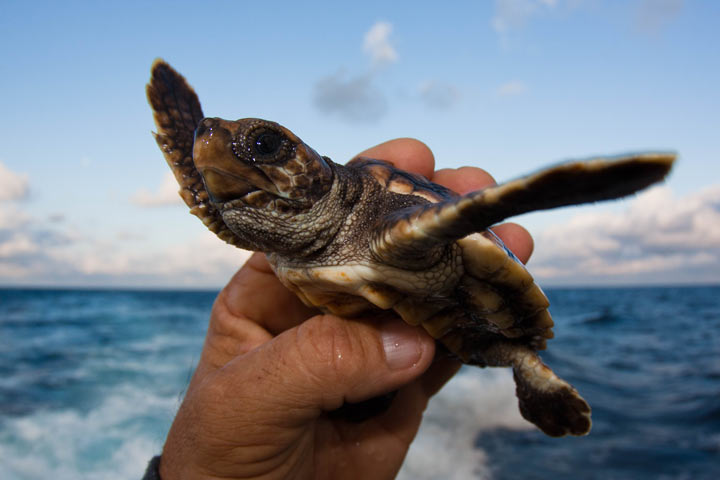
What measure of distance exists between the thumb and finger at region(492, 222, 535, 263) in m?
0.82

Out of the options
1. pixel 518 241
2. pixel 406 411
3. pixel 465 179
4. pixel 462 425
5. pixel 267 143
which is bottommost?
pixel 462 425

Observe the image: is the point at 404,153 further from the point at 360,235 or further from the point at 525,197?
the point at 525,197

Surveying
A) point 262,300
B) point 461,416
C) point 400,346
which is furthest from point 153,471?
point 461,416

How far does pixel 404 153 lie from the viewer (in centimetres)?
206

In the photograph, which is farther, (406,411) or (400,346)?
(406,411)

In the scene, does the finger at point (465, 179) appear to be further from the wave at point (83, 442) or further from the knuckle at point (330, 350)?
the wave at point (83, 442)

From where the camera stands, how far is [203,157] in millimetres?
1197

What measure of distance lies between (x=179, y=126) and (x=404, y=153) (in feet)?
3.20

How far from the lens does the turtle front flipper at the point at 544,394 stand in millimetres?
1686

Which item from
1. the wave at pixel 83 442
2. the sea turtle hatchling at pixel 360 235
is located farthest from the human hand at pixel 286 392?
the wave at pixel 83 442

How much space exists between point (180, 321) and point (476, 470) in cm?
1184

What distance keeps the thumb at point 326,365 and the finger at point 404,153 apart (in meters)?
Result: 0.91

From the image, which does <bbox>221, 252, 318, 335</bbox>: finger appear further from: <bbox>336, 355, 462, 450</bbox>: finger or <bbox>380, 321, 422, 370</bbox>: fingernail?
<bbox>380, 321, 422, 370</bbox>: fingernail

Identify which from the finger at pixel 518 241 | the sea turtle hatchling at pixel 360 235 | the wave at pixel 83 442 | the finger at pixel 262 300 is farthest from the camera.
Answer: the wave at pixel 83 442
